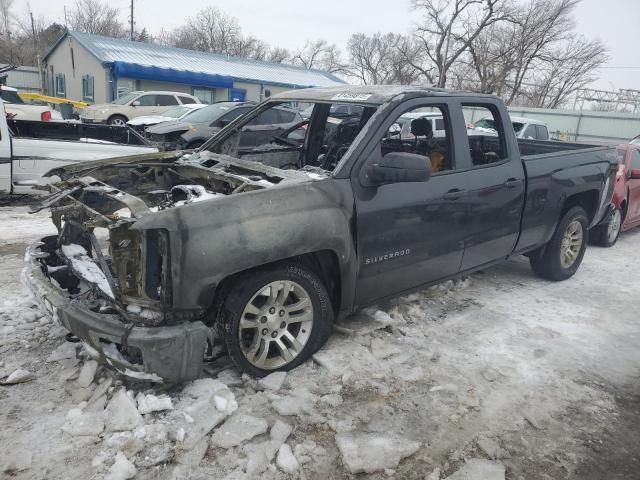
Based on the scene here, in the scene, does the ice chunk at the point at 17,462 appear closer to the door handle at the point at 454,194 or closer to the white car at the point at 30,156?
the door handle at the point at 454,194

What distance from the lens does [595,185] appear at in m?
5.51

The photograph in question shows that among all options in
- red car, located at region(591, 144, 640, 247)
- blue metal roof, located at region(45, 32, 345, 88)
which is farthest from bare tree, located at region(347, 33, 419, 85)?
red car, located at region(591, 144, 640, 247)

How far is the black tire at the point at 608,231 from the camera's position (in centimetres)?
719

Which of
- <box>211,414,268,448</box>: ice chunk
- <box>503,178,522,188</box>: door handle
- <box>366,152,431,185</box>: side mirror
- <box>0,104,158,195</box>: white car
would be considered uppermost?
<box>366,152,431,185</box>: side mirror

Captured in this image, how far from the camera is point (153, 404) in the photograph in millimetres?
2869

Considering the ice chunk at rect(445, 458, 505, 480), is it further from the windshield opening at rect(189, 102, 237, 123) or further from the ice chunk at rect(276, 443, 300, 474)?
the windshield opening at rect(189, 102, 237, 123)

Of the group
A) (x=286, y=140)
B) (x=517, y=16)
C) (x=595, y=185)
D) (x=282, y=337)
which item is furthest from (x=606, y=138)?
(x=282, y=337)

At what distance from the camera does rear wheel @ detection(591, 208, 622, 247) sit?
7188mm

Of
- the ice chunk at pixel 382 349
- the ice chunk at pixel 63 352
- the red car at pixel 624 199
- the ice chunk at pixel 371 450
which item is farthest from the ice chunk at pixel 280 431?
the red car at pixel 624 199

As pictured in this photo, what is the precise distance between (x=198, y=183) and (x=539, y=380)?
9.14 feet

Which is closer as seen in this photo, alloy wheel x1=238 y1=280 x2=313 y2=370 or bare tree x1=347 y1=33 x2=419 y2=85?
alloy wheel x1=238 y1=280 x2=313 y2=370

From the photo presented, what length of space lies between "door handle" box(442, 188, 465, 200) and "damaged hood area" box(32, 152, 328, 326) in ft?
3.28

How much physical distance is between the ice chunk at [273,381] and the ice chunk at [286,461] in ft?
1.74

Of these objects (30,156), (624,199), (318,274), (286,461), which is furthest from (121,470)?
(624,199)
